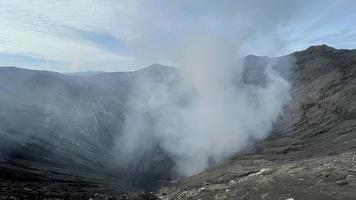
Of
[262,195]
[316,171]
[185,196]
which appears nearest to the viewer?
[262,195]

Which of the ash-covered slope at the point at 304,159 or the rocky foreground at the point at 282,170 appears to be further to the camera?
the rocky foreground at the point at 282,170

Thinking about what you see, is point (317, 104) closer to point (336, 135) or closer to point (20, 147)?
point (336, 135)

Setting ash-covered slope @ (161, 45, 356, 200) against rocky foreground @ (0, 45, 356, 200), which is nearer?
ash-covered slope @ (161, 45, 356, 200)

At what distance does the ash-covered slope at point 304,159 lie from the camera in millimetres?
71312

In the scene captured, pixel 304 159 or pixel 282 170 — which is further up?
pixel 304 159

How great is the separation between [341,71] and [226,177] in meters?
95.2

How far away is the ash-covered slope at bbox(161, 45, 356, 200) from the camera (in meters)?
71.3

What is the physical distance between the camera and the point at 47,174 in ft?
516

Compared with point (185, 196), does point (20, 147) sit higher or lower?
higher

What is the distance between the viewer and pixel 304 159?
4660 inches

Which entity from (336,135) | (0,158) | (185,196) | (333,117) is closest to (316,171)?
(185,196)

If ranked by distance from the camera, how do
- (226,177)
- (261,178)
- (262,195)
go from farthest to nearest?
1. (226,177)
2. (261,178)
3. (262,195)

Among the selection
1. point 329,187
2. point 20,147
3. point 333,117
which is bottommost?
point 329,187

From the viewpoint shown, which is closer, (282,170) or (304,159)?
(282,170)
